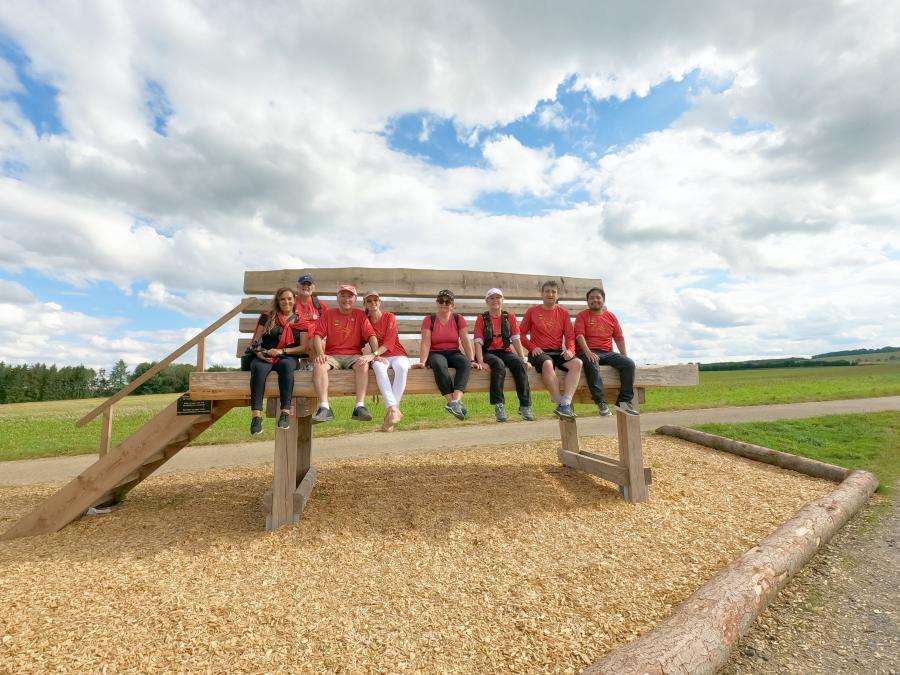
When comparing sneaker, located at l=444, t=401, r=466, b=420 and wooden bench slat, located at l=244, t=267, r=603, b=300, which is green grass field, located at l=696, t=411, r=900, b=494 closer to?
wooden bench slat, located at l=244, t=267, r=603, b=300

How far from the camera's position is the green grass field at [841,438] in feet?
22.9

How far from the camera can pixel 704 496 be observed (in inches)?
217

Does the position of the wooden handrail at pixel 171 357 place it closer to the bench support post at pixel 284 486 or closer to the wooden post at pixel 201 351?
the wooden post at pixel 201 351

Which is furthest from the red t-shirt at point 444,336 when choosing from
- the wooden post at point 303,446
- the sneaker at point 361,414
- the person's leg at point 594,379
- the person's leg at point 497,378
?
A: the wooden post at point 303,446

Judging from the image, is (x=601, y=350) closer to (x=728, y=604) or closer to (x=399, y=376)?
(x=399, y=376)

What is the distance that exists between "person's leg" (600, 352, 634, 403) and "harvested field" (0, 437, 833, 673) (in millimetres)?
1214

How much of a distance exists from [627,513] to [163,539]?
480 centimetres

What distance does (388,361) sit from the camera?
195 inches

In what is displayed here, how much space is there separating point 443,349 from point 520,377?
3.14ft

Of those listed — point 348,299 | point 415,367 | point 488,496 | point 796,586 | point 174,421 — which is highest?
point 348,299

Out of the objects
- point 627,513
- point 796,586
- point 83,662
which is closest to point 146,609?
point 83,662

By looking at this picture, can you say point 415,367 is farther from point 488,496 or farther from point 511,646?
point 511,646

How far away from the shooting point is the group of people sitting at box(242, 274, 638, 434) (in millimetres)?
4676

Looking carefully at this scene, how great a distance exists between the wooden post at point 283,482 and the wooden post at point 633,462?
3.70m
